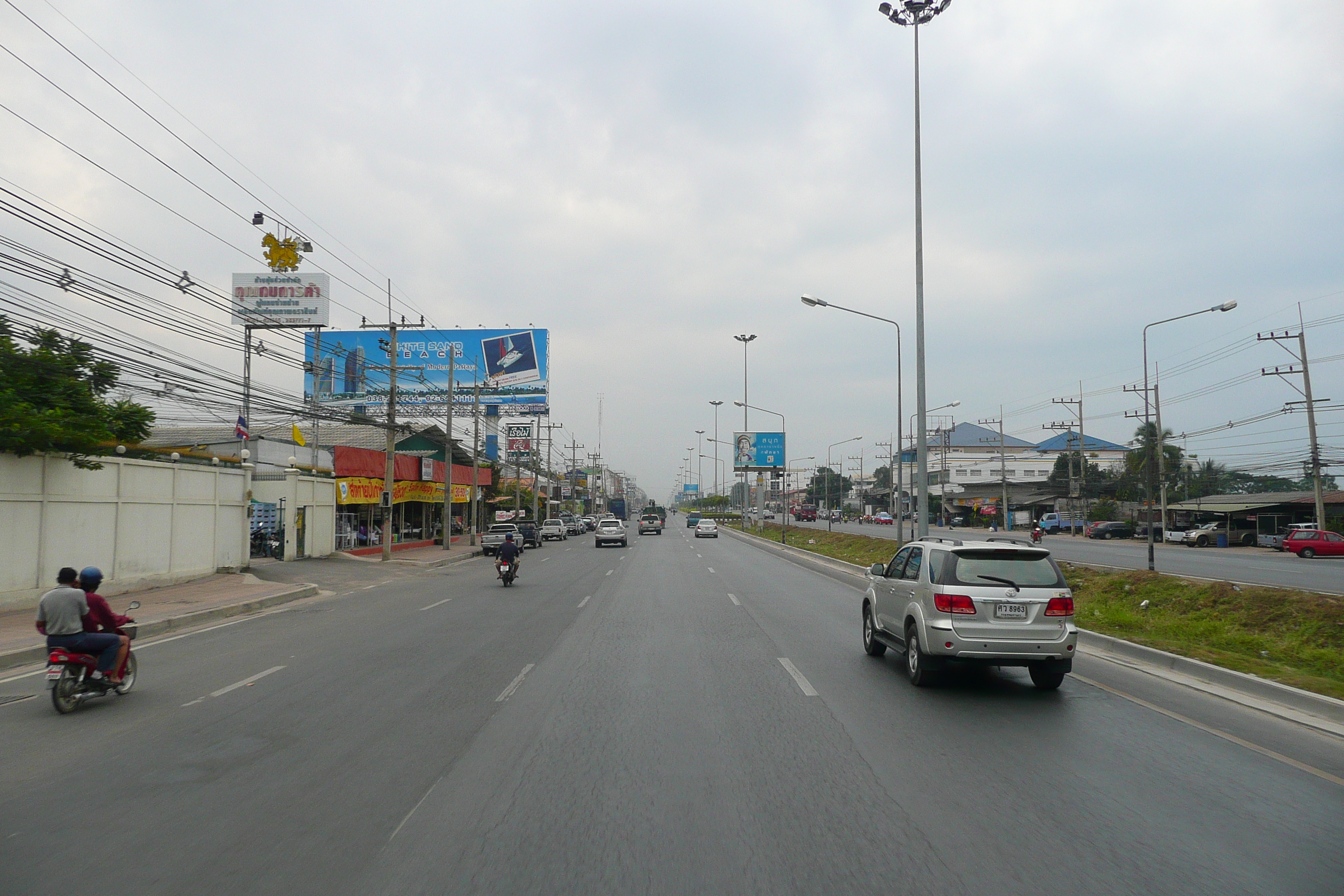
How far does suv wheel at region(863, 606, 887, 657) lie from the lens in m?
11.7

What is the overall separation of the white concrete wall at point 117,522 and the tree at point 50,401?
43 centimetres

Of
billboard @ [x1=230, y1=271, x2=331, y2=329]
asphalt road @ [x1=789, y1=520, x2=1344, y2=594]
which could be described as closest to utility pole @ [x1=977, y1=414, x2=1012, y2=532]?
asphalt road @ [x1=789, y1=520, x2=1344, y2=594]

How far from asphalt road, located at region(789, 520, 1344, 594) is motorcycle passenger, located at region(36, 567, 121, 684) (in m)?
19.7

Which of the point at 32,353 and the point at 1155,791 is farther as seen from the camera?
the point at 32,353

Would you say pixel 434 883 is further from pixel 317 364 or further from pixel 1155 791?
pixel 317 364

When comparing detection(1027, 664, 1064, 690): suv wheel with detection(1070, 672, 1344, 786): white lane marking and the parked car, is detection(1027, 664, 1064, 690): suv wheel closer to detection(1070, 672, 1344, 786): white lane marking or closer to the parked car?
detection(1070, 672, 1344, 786): white lane marking

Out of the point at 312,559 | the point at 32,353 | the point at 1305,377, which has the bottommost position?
the point at 312,559

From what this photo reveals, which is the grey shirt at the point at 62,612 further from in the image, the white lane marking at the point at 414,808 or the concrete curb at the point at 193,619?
the white lane marking at the point at 414,808

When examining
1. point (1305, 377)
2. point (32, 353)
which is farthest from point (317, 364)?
point (1305, 377)

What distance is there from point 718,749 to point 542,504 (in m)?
94.4

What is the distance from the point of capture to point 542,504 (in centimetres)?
9994

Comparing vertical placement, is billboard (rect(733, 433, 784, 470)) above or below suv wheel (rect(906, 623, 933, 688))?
above

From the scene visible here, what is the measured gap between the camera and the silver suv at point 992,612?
8.89 meters

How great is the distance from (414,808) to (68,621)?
5.31 metres
